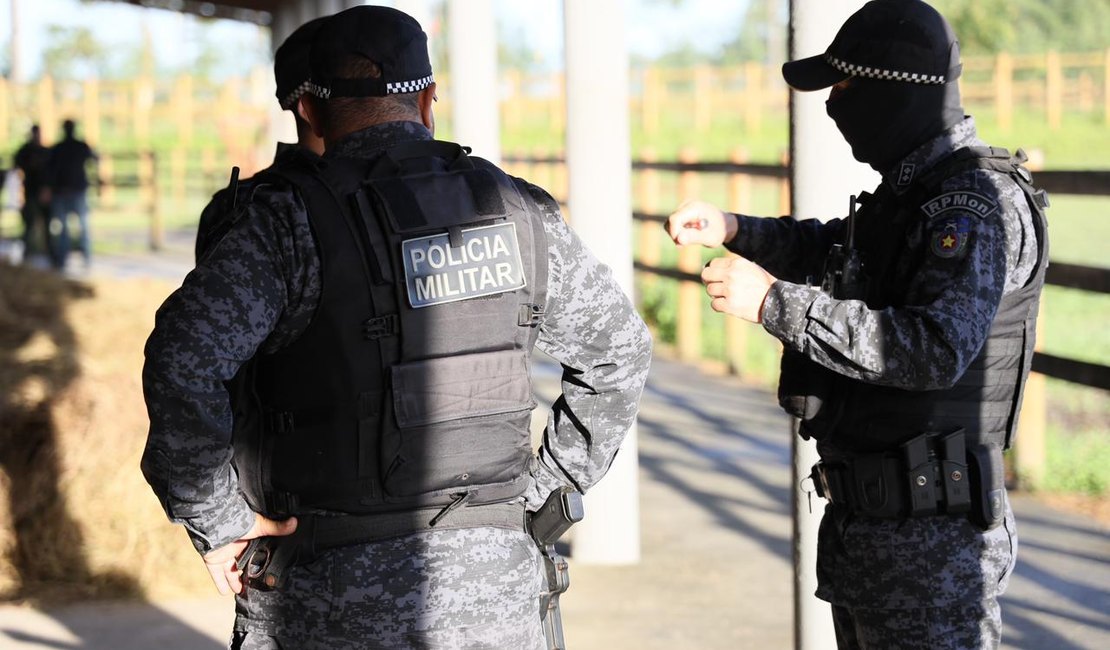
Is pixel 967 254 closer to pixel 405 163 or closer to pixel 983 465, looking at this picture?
pixel 983 465

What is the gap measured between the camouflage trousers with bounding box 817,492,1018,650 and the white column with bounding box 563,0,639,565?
8.04 feet

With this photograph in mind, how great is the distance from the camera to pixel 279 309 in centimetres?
211

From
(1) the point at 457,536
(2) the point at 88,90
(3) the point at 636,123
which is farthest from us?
(3) the point at 636,123

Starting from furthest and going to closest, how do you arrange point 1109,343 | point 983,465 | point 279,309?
→ point 1109,343 → point 983,465 → point 279,309

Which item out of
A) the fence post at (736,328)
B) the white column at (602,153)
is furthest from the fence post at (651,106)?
the white column at (602,153)

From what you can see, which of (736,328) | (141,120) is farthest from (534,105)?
(736,328)

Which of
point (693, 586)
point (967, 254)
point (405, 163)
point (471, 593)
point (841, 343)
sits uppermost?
point (405, 163)

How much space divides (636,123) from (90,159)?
2120 cm

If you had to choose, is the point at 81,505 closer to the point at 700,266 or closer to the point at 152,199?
the point at 700,266

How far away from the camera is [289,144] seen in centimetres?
Result: 293

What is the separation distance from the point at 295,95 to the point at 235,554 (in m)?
0.92

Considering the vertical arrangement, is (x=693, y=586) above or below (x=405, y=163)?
below

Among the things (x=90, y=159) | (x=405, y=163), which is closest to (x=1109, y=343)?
(x=405, y=163)

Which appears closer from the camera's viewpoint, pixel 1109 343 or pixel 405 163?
pixel 405 163
